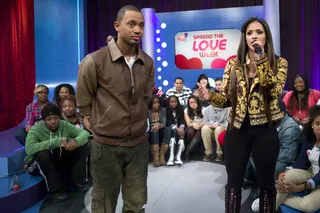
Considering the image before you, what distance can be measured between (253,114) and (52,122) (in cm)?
221

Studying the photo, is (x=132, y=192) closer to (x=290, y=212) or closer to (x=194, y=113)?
(x=290, y=212)

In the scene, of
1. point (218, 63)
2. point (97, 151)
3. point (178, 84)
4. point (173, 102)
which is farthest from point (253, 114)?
point (218, 63)

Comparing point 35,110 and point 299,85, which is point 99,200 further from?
point 299,85

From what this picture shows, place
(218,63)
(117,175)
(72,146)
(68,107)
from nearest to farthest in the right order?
(117,175) → (72,146) → (68,107) → (218,63)

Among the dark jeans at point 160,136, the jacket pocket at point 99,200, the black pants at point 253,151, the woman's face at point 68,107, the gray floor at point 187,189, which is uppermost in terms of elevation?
the woman's face at point 68,107

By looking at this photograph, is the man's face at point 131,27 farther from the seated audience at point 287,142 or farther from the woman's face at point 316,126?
the seated audience at point 287,142

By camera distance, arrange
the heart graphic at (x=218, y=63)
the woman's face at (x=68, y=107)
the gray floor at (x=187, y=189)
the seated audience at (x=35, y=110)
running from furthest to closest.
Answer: the heart graphic at (x=218, y=63) → the seated audience at (x=35, y=110) → the woman's face at (x=68, y=107) → the gray floor at (x=187, y=189)

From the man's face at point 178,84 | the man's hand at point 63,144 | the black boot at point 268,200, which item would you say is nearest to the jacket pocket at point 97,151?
the black boot at point 268,200

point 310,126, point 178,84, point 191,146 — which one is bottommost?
point 191,146

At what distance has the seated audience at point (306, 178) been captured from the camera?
2551 millimetres

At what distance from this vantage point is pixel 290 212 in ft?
8.55

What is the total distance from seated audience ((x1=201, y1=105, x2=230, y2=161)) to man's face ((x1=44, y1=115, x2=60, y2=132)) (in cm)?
210

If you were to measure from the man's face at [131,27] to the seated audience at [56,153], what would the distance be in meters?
1.93

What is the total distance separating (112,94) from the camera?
1.85 m
